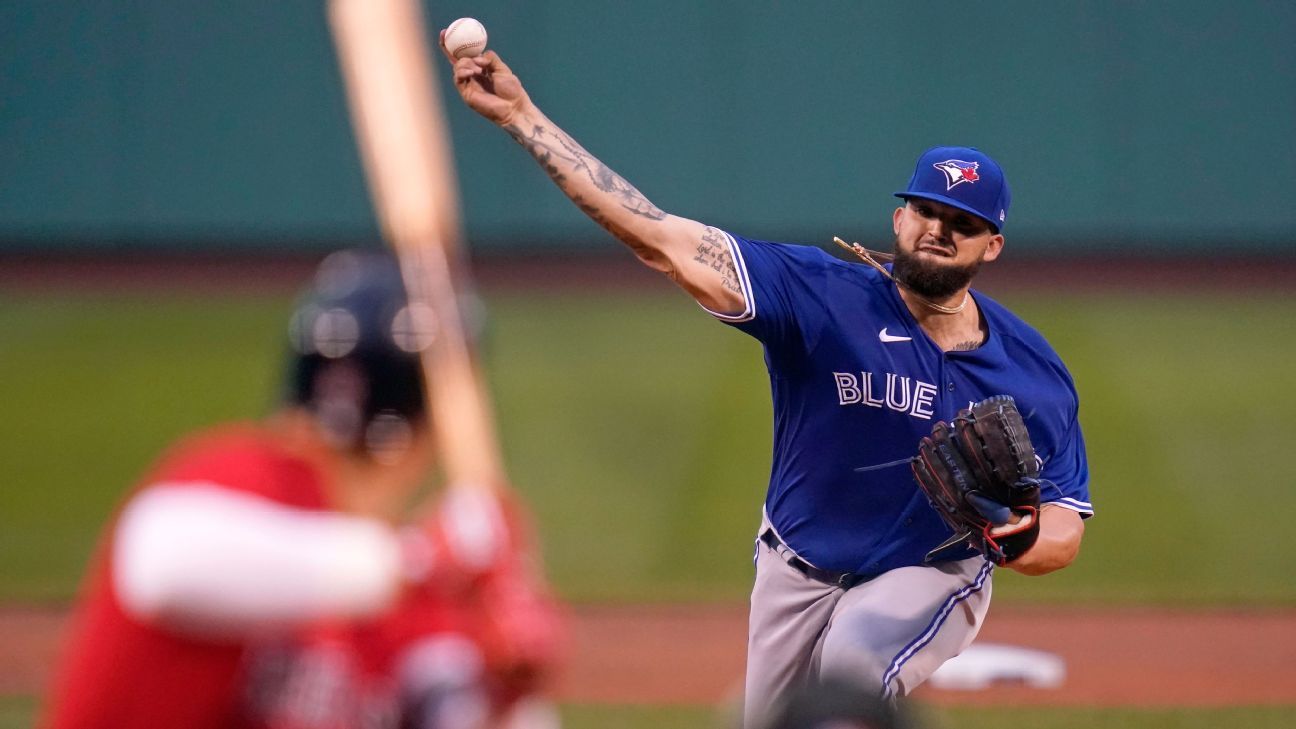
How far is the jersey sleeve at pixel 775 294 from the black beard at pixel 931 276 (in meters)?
0.26

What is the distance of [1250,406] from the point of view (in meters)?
13.7

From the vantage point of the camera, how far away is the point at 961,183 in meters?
4.96

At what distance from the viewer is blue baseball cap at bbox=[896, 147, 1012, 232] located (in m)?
4.95

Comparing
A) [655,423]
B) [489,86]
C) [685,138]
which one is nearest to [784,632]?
[489,86]

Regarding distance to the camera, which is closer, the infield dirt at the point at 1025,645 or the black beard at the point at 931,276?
the black beard at the point at 931,276

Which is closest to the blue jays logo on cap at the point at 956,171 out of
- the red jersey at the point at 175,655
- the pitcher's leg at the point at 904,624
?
the pitcher's leg at the point at 904,624

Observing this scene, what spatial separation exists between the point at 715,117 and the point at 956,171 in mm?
15110

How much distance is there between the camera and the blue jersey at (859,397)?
4832 millimetres

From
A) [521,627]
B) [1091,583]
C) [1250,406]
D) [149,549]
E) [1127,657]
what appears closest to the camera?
[149,549]

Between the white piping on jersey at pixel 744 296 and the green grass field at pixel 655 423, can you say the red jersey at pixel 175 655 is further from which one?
the green grass field at pixel 655 423

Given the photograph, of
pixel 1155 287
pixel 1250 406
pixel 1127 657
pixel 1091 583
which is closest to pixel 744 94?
pixel 1155 287

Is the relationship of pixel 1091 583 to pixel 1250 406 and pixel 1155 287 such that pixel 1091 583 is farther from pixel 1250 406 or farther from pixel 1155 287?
pixel 1155 287

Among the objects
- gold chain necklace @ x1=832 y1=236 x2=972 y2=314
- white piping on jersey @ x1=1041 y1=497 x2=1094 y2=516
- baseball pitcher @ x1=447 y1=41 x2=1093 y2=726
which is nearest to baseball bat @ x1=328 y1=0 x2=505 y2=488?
baseball pitcher @ x1=447 y1=41 x2=1093 y2=726

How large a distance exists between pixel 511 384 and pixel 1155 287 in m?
8.06
